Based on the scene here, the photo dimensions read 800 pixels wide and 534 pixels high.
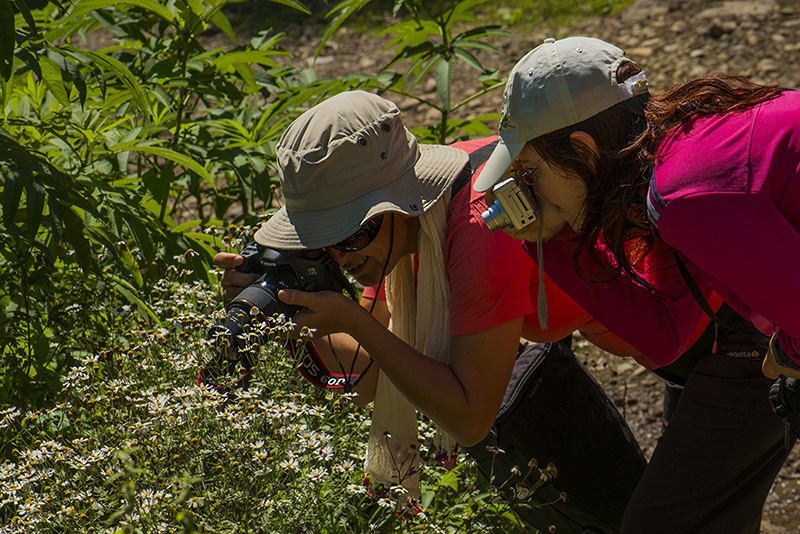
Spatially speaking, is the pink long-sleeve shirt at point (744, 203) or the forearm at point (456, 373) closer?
the pink long-sleeve shirt at point (744, 203)

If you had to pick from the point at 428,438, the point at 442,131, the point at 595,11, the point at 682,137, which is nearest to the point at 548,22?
the point at 595,11

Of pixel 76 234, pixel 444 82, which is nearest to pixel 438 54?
pixel 444 82

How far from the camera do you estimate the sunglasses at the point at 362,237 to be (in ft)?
6.58

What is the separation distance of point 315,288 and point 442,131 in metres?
1.03

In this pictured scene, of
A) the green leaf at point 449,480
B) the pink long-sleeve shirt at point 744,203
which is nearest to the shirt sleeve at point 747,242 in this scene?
the pink long-sleeve shirt at point 744,203

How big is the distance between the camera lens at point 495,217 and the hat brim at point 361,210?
0.63ft

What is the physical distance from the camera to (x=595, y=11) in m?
5.57

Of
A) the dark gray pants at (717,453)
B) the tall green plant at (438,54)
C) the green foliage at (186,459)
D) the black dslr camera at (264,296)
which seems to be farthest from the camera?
the tall green plant at (438,54)

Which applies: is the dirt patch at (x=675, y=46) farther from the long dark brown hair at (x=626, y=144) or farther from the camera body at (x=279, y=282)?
the long dark brown hair at (x=626, y=144)

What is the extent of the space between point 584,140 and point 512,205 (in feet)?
0.56

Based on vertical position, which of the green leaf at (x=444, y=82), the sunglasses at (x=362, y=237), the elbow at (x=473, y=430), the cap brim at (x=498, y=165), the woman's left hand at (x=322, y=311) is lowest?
the elbow at (x=473, y=430)

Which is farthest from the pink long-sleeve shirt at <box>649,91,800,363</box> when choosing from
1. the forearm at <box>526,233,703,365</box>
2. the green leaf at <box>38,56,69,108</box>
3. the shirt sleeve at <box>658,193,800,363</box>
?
the green leaf at <box>38,56,69,108</box>

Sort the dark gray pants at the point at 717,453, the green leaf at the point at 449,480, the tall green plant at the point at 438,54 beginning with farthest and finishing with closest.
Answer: the tall green plant at the point at 438,54 < the green leaf at the point at 449,480 < the dark gray pants at the point at 717,453

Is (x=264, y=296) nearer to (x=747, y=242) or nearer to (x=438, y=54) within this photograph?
(x=747, y=242)
